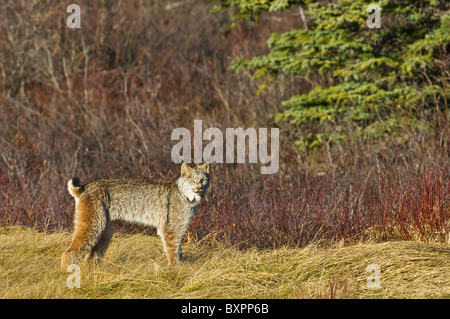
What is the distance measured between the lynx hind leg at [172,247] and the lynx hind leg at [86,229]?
26.8 inches

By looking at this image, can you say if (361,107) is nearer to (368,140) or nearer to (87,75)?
Result: (368,140)

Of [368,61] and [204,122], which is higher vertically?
[368,61]

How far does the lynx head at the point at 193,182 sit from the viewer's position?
21.7ft

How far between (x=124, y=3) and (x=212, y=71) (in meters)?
4.11

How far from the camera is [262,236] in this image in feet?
25.4

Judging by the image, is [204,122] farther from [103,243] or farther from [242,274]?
[242,274]

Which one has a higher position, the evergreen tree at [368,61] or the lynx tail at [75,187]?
the evergreen tree at [368,61]

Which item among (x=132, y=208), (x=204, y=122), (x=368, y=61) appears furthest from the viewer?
(x=204, y=122)

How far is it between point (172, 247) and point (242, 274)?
965mm

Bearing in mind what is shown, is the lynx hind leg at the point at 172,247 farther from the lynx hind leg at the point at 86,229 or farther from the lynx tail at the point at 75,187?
the lynx tail at the point at 75,187

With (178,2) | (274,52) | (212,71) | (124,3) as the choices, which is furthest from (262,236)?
(178,2)

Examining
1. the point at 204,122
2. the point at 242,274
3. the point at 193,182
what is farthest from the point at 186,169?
the point at 204,122

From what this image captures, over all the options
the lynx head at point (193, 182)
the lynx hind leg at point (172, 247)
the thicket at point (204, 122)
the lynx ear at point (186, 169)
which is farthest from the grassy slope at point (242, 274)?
the thicket at point (204, 122)

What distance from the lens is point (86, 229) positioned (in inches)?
252
